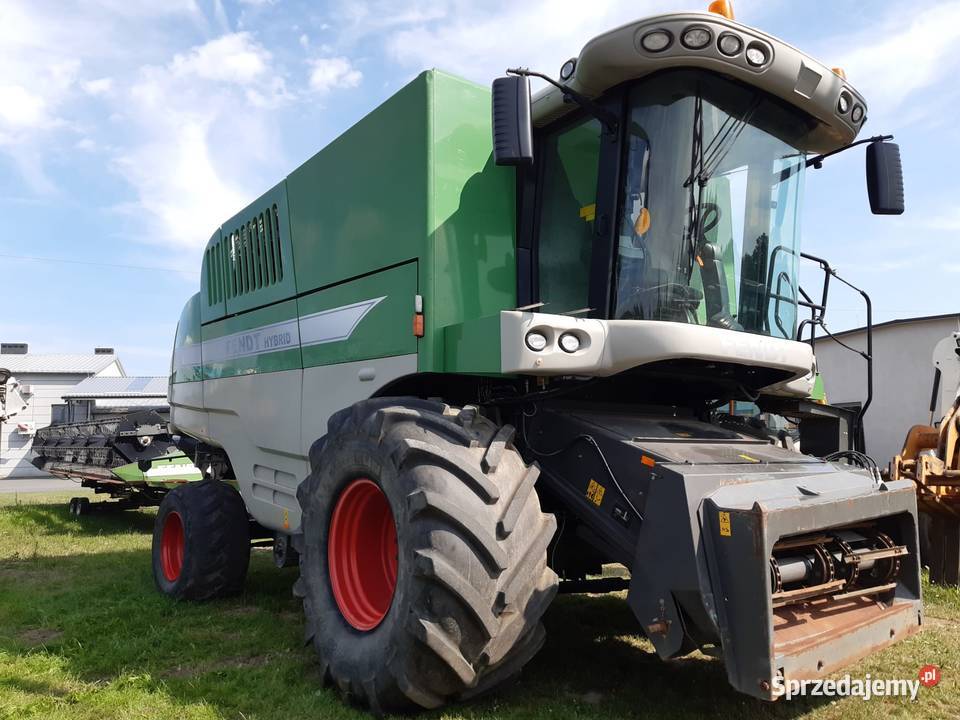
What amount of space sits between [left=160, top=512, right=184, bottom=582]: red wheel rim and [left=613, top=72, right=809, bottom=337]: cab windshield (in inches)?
166

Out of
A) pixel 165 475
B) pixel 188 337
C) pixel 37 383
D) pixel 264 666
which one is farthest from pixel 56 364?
pixel 264 666

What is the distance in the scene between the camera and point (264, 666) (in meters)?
4.22

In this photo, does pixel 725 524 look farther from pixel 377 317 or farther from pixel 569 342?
pixel 377 317

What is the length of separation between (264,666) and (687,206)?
10.8 feet

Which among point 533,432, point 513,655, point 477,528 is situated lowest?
point 513,655

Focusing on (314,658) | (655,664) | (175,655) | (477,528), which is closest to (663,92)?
(477,528)

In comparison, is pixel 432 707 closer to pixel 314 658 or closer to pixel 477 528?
pixel 477 528

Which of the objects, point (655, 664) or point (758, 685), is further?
point (655, 664)

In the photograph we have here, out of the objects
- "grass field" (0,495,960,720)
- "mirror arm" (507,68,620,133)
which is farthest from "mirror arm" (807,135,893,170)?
"grass field" (0,495,960,720)

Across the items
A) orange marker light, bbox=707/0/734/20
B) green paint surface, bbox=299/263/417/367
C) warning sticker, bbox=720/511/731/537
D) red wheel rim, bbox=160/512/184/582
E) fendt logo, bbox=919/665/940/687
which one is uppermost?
orange marker light, bbox=707/0/734/20

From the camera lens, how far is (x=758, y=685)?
8.96 ft

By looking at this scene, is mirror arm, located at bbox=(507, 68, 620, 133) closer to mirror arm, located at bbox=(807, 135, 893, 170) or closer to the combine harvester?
the combine harvester

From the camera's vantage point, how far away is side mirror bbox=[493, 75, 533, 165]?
3.41 metres

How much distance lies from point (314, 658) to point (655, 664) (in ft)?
6.16
